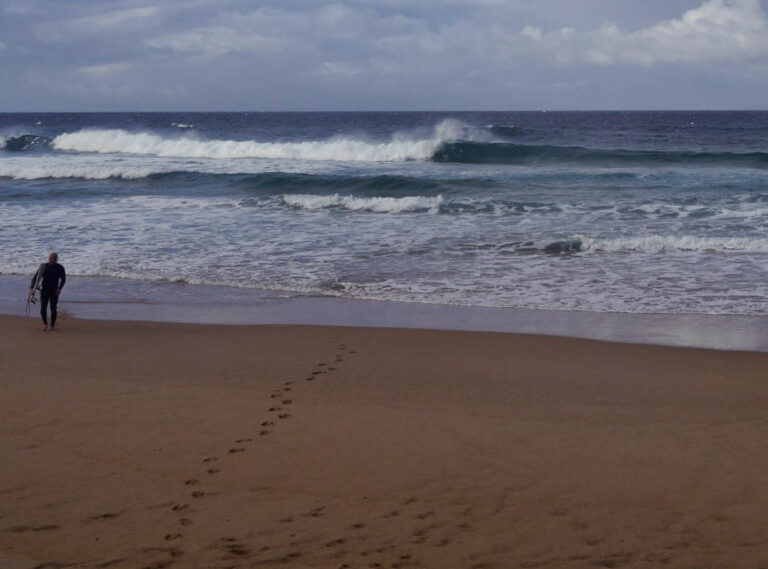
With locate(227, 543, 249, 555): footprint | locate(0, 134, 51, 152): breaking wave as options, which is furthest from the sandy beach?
locate(0, 134, 51, 152): breaking wave

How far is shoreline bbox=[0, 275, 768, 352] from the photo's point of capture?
31.8ft

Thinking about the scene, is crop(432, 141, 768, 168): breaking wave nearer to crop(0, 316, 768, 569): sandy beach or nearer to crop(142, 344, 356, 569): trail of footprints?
crop(0, 316, 768, 569): sandy beach

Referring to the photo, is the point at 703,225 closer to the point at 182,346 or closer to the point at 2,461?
the point at 182,346

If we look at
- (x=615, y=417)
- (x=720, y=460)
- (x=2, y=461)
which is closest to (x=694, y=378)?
(x=615, y=417)

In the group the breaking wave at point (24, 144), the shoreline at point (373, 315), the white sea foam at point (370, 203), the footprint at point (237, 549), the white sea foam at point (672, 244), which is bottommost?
the footprint at point (237, 549)

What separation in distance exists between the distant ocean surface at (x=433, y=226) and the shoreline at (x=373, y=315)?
0.45 metres

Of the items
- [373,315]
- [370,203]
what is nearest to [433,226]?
[370,203]

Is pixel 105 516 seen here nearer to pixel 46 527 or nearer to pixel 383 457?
pixel 46 527

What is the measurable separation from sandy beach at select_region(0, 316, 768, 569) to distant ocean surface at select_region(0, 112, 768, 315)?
3584mm

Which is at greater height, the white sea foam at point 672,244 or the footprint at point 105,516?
the white sea foam at point 672,244

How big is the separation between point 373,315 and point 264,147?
33.0 meters

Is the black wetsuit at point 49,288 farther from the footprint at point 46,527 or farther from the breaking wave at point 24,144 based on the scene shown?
the breaking wave at point 24,144

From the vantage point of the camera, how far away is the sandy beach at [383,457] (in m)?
4.51

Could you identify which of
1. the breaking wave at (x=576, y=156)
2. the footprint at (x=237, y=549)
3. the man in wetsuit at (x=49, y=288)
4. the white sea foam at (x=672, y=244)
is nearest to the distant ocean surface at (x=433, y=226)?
the white sea foam at (x=672, y=244)
